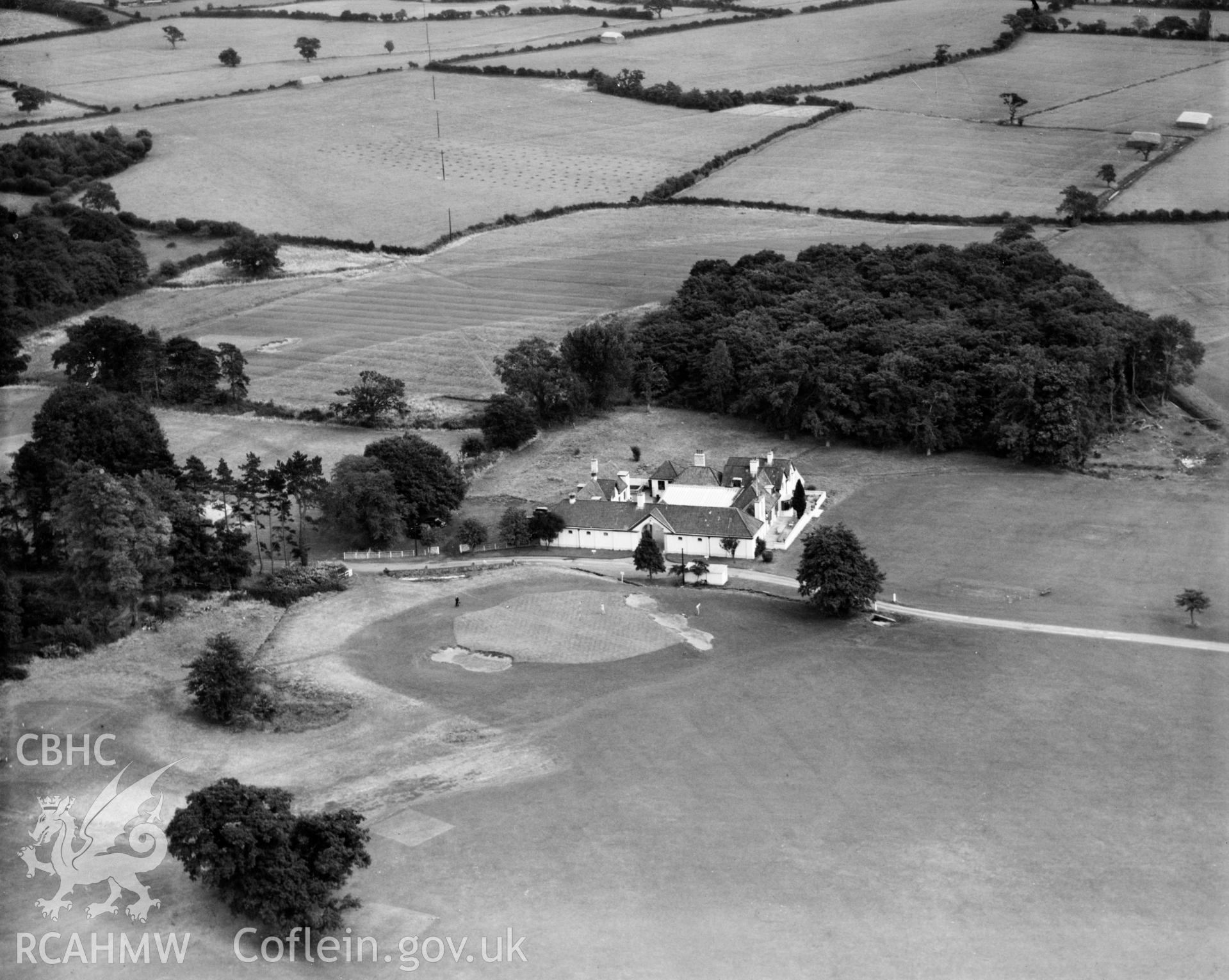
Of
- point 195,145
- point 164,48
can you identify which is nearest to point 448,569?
point 195,145

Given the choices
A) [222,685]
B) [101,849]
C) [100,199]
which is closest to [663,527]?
[222,685]

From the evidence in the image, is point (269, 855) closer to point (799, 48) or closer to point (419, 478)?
point (419, 478)

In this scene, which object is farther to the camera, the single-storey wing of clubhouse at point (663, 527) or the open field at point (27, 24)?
the open field at point (27, 24)

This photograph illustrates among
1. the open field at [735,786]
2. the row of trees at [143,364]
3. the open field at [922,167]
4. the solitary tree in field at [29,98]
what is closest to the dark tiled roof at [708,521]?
the open field at [735,786]

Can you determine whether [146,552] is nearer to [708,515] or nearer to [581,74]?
[708,515]

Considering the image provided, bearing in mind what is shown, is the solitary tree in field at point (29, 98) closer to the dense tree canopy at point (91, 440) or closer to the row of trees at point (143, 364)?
the row of trees at point (143, 364)
